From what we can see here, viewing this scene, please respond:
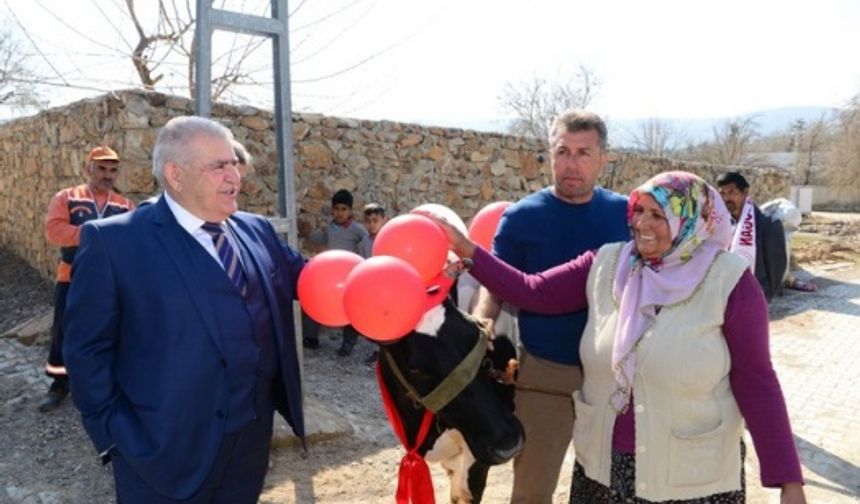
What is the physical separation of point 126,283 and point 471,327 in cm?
110

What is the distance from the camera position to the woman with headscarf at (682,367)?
1.84 metres

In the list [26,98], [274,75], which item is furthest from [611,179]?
[26,98]

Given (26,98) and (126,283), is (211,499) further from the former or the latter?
(26,98)

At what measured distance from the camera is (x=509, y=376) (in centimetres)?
240

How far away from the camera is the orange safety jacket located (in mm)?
4660

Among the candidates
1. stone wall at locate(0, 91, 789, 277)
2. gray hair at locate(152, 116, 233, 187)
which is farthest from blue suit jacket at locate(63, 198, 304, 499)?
stone wall at locate(0, 91, 789, 277)

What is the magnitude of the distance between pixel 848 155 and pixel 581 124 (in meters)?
39.5

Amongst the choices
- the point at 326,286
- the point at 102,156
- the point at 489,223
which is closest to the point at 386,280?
the point at 326,286

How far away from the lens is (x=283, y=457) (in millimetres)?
4191

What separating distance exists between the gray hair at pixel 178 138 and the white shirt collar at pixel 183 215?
7cm

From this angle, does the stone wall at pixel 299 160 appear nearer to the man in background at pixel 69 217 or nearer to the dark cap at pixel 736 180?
the man in background at pixel 69 217

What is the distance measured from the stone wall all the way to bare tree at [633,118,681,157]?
36.7m

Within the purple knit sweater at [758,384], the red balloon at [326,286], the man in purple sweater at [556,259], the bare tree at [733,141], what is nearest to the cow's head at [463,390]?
the red balloon at [326,286]

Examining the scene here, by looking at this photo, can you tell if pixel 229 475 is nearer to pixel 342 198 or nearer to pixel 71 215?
pixel 71 215
